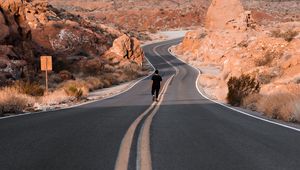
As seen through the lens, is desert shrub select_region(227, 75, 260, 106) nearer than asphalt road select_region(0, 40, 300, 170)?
No

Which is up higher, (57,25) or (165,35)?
(57,25)

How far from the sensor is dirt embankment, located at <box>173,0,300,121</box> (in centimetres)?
1830

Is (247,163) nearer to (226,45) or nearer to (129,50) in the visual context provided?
(129,50)

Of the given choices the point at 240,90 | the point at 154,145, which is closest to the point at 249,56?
the point at 240,90

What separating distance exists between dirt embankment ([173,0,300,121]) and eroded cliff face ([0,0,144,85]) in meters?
15.0

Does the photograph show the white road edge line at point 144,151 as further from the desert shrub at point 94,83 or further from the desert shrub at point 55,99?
the desert shrub at point 94,83

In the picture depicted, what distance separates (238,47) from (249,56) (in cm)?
2290

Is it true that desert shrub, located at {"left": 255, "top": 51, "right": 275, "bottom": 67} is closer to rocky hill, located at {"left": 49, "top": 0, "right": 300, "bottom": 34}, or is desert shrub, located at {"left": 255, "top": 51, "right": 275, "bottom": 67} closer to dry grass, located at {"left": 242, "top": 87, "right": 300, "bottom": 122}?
dry grass, located at {"left": 242, "top": 87, "right": 300, "bottom": 122}

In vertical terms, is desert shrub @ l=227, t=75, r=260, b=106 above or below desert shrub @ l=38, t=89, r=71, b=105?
above

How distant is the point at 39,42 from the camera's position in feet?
172

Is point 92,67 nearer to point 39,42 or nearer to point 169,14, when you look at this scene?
point 39,42

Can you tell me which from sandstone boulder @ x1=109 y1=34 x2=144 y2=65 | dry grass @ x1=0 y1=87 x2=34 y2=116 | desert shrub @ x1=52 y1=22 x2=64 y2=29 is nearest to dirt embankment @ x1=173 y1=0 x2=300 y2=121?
dry grass @ x1=0 y1=87 x2=34 y2=116

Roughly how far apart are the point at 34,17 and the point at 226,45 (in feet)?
119

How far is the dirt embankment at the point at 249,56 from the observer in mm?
18297
